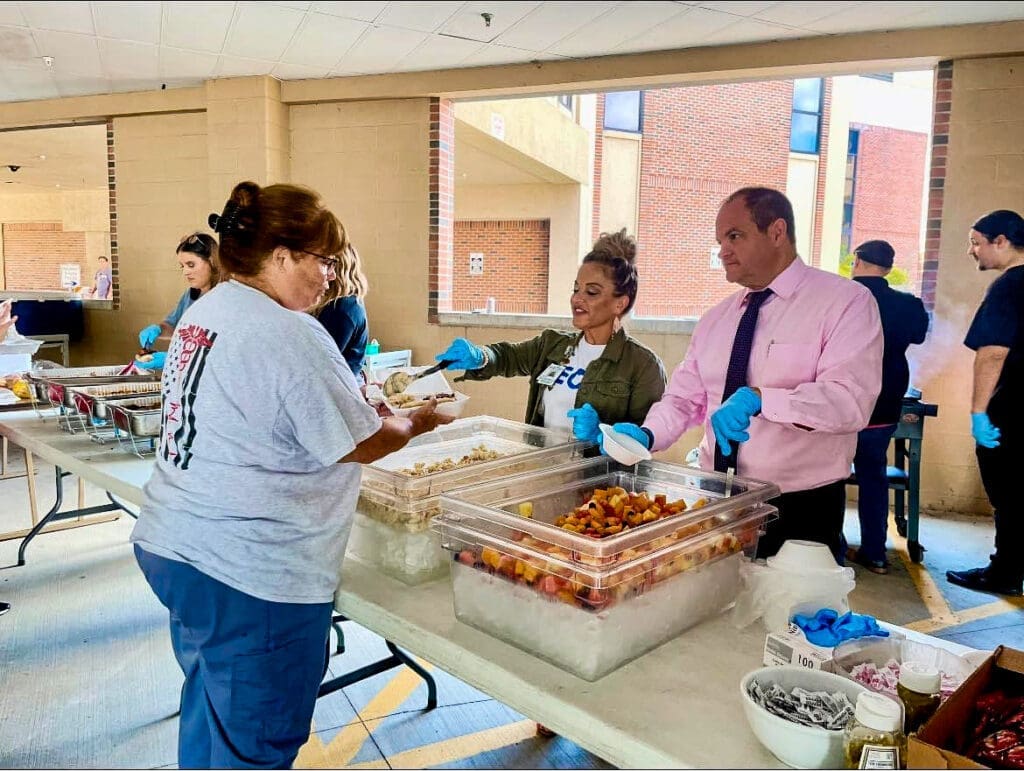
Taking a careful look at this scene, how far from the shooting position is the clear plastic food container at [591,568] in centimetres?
105

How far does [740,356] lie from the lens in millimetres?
1800

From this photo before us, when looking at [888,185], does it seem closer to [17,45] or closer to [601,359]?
[17,45]

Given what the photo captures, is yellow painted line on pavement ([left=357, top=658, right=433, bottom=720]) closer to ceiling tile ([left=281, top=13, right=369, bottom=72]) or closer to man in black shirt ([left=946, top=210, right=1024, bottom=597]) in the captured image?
man in black shirt ([left=946, top=210, right=1024, bottom=597])

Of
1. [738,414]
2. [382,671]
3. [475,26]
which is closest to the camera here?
[738,414]

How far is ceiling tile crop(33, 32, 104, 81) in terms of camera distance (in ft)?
15.3

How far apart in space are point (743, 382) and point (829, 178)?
14992 mm

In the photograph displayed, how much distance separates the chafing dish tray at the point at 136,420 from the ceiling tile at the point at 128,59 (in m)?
3.56

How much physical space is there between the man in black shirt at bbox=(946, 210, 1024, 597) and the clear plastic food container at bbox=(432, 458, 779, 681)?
243 centimetres

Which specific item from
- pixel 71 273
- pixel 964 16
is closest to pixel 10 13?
pixel 964 16

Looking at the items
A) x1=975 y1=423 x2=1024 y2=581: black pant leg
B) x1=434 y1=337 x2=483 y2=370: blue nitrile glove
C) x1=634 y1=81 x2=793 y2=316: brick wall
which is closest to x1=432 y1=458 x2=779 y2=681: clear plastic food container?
x1=434 y1=337 x2=483 y2=370: blue nitrile glove

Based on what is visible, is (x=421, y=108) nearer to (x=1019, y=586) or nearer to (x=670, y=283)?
(x=1019, y=586)

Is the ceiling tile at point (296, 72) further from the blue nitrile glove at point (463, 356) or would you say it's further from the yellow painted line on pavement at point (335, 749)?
the yellow painted line on pavement at point (335, 749)

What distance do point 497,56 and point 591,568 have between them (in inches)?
186

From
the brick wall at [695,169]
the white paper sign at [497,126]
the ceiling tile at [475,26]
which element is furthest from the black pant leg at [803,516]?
the brick wall at [695,169]
